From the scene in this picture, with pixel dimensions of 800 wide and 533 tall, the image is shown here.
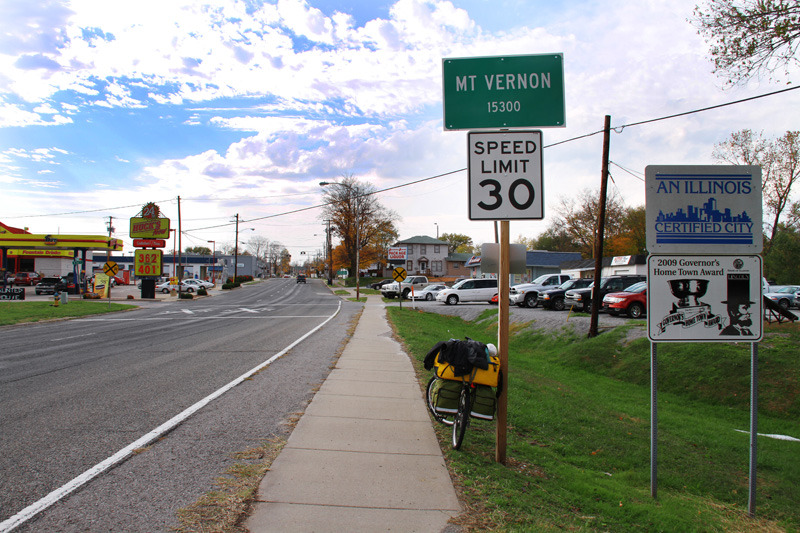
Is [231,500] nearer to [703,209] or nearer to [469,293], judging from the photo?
[703,209]

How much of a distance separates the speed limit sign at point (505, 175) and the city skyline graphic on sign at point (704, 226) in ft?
3.67

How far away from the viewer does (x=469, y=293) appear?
3431 centimetres

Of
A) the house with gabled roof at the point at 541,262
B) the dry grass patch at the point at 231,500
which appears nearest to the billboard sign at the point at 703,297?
the dry grass patch at the point at 231,500

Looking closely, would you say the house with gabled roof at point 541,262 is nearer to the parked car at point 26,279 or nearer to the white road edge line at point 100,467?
the white road edge line at point 100,467

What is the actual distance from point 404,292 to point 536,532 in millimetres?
41304

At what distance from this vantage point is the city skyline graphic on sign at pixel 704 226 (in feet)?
14.6

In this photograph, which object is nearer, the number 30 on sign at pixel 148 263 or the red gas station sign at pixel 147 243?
the number 30 on sign at pixel 148 263

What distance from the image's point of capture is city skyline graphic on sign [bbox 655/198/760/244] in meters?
4.44

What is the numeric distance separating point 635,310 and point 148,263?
39978 mm

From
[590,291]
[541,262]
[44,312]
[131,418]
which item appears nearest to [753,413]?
[131,418]

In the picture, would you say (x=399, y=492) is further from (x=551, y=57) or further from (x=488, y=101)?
(x=551, y=57)

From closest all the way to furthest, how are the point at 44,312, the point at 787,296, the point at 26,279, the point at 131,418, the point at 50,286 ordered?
the point at 131,418, the point at 44,312, the point at 787,296, the point at 50,286, the point at 26,279

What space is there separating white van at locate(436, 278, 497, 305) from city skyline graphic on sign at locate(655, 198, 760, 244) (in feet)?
98.0

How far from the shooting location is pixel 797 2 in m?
10.4
